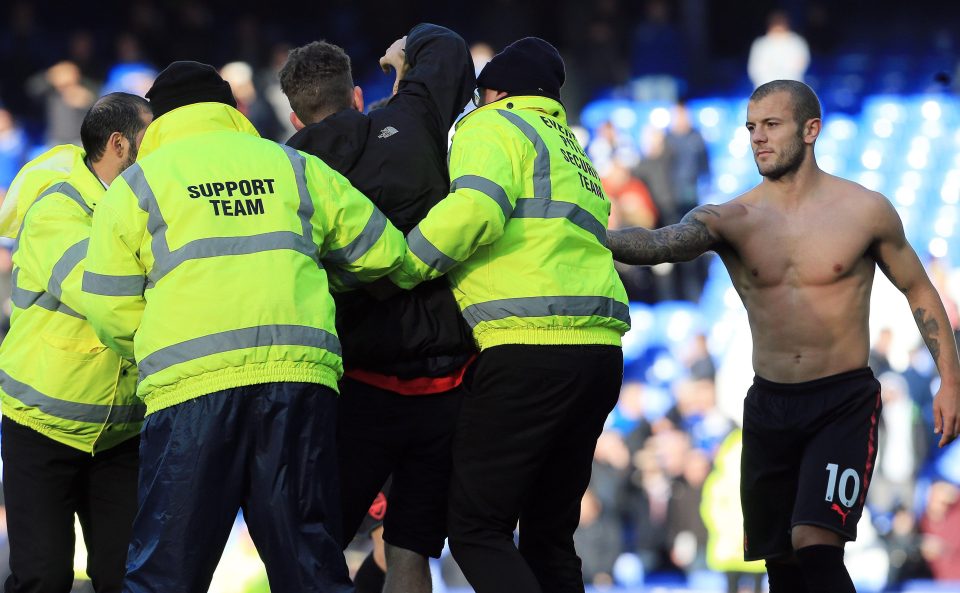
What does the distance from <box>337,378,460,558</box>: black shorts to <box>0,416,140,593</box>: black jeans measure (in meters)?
0.82

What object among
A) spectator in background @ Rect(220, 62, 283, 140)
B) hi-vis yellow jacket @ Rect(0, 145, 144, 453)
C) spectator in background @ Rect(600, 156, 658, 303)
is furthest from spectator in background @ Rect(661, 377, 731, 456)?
hi-vis yellow jacket @ Rect(0, 145, 144, 453)

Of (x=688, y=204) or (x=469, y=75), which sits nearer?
(x=469, y=75)

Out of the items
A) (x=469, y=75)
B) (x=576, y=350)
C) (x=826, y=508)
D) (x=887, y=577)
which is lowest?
(x=887, y=577)

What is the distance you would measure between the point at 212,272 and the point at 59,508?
132cm

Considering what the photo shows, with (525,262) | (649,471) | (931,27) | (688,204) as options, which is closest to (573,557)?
(525,262)

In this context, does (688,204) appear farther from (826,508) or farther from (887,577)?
(826,508)

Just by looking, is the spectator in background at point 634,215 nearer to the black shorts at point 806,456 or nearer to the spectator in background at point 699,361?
the spectator in background at point 699,361

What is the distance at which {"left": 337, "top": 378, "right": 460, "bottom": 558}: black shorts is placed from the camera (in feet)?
14.8

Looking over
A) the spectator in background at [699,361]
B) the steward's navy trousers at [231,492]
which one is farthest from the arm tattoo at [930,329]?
the spectator in background at [699,361]

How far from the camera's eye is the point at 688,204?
12531mm

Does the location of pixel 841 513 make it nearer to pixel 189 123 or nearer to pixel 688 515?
pixel 189 123

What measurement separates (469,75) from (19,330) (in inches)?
70.1

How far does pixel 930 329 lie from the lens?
509cm

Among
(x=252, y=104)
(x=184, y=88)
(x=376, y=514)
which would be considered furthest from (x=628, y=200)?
(x=184, y=88)
